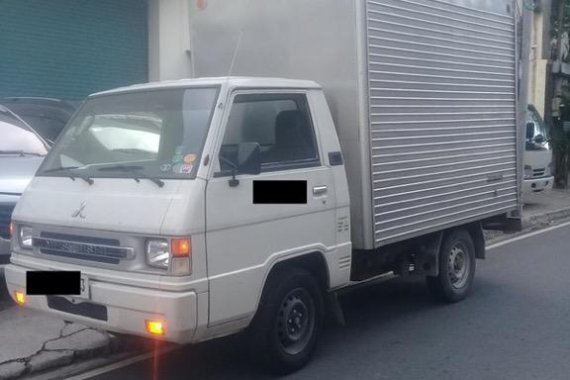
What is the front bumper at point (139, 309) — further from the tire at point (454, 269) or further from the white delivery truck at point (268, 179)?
the tire at point (454, 269)

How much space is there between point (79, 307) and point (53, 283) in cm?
24

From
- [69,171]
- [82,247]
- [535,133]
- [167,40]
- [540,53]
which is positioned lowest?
[82,247]

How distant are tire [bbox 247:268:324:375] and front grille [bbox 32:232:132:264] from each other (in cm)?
106

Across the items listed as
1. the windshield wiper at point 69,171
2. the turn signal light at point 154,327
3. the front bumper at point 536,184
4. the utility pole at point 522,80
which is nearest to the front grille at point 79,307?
the turn signal light at point 154,327

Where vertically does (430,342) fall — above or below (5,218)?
below

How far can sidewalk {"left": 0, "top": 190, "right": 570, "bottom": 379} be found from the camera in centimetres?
574

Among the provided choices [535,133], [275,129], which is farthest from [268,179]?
[535,133]

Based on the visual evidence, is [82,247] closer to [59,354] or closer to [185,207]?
[185,207]

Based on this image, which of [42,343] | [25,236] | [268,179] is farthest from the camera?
[42,343]

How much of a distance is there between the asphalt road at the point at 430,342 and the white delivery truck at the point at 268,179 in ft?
1.32

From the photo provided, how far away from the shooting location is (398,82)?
21.3ft

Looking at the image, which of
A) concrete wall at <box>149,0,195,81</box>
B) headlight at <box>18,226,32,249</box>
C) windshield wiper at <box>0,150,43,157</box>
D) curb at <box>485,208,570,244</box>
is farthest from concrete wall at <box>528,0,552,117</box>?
headlight at <box>18,226,32,249</box>

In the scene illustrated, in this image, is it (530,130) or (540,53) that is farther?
(540,53)

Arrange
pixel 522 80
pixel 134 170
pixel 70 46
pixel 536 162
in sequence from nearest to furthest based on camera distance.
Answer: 1. pixel 134 170
2. pixel 522 80
3. pixel 70 46
4. pixel 536 162
